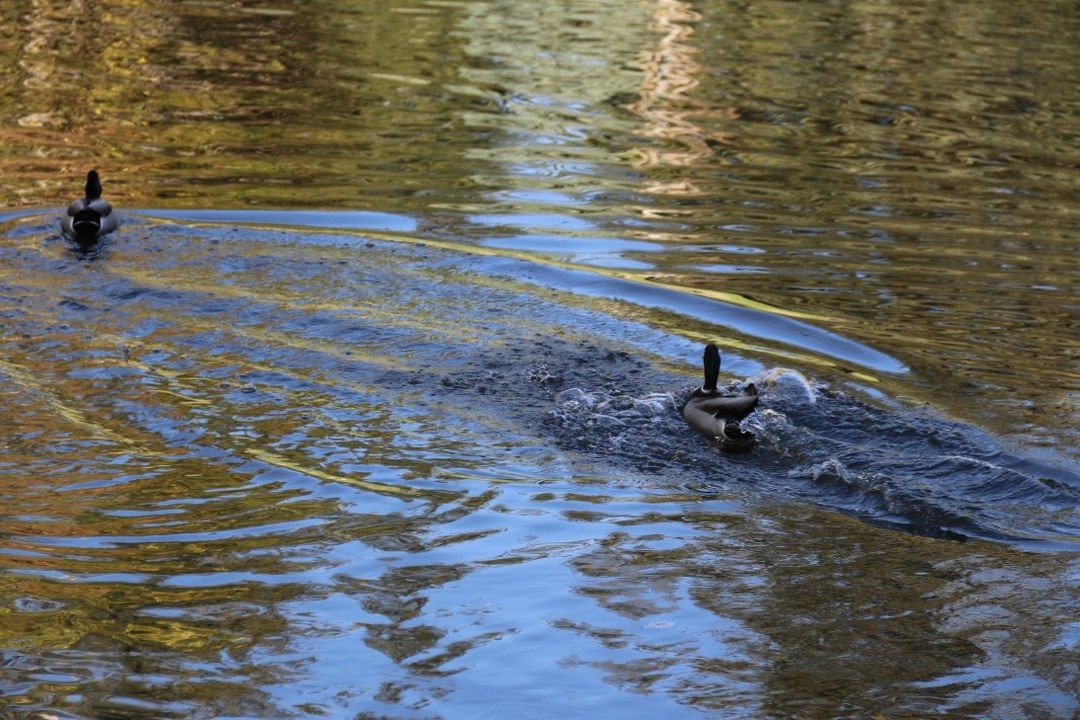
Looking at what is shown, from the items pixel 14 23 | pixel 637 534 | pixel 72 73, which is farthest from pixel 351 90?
pixel 637 534

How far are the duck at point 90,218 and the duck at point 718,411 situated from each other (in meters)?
6.12

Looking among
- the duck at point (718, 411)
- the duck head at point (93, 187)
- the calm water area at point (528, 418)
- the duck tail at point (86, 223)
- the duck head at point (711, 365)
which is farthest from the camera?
the duck head at point (93, 187)

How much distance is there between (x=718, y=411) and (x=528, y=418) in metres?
1.25

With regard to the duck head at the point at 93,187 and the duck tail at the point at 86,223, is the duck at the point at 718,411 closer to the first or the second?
the duck tail at the point at 86,223

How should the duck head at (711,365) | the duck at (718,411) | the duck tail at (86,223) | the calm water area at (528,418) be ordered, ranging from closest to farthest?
1. the calm water area at (528,418)
2. the duck at (718,411)
3. the duck head at (711,365)
4. the duck tail at (86,223)

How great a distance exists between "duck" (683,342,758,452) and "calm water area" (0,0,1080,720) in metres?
0.13

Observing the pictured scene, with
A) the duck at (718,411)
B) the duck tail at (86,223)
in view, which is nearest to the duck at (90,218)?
the duck tail at (86,223)

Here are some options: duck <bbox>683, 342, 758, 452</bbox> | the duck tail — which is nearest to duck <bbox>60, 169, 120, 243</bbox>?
the duck tail

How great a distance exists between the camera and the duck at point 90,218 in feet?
39.8

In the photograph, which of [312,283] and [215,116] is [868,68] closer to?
[215,116]

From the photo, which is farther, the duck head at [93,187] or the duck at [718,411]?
the duck head at [93,187]

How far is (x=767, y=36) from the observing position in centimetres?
2733

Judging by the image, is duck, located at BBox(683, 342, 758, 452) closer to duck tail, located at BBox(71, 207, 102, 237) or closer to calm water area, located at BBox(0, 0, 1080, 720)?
calm water area, located at BBox(0, 0, 1080, 720)

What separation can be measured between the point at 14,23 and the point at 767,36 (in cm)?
1410
